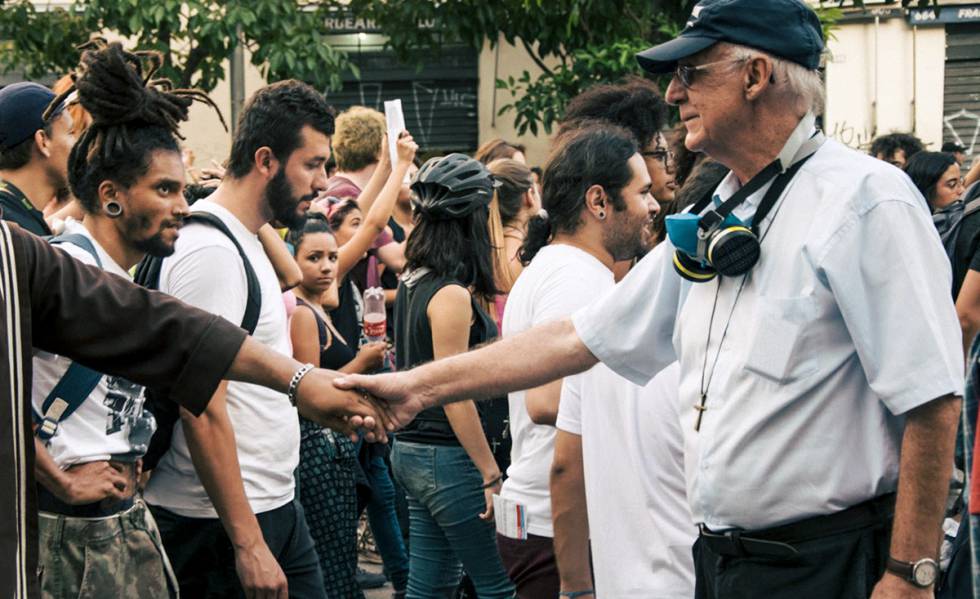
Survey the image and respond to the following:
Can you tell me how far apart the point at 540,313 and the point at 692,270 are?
1.33 metres

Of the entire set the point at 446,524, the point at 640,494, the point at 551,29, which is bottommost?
the point at 446,524

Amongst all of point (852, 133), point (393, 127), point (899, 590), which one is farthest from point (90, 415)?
point (852, 133)

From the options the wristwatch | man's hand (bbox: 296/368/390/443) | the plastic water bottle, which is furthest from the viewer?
the plastic water bottle

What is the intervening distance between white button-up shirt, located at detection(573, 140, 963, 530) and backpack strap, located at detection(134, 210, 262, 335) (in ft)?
5.81

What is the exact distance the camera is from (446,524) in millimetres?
5445

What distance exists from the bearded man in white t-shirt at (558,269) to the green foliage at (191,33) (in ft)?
27.7

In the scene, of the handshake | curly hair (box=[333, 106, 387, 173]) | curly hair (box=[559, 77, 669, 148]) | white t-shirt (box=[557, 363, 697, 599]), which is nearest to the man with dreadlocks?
the handshake

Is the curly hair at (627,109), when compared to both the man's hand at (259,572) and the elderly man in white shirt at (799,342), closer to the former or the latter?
the man's hand at (259,572)

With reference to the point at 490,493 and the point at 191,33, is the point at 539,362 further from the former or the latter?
the point at 191,33

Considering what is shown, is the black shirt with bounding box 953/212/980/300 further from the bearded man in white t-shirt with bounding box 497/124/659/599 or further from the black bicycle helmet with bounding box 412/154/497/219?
the black bicycle helmet with bounding box 412/154/497/219

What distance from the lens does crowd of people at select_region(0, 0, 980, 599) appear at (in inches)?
113

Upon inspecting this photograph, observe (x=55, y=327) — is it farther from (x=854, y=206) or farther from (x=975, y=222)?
(x=975, y=222)

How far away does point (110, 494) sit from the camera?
3.71 meters

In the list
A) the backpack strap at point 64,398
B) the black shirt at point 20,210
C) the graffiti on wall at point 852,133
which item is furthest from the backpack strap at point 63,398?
the graffiti on wall at point 852,133
